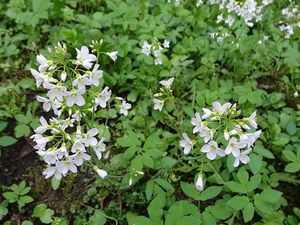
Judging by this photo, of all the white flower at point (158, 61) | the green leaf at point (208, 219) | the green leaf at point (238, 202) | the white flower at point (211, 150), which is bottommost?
the green leaf at point (208, 219)

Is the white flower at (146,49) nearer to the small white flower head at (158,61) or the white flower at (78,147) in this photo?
the small white flower head at (158,61)

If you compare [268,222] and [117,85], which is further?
[117,85]

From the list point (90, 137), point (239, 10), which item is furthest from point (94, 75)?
point (239, 10)

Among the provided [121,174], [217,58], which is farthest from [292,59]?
[121,174]

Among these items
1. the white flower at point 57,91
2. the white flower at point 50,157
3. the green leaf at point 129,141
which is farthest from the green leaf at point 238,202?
the white flower at point 57,91

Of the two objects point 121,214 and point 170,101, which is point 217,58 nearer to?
point 170,101

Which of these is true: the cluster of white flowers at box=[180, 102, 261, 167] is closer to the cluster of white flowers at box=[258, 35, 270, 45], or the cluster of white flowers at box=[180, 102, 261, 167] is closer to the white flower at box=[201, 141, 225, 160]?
the white flower at box=[201, 141, 225, 160]

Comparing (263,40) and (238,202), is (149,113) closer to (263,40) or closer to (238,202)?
(238,202)
